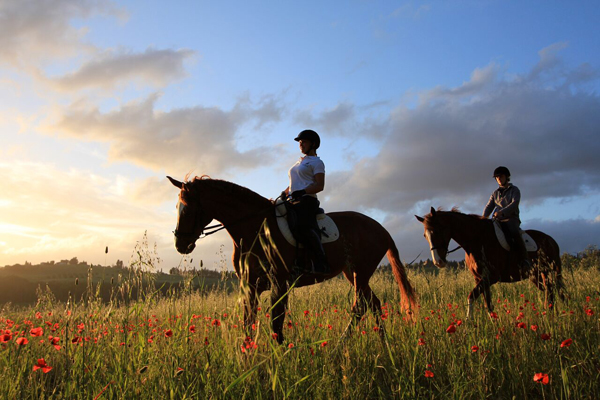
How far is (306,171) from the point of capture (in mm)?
6539

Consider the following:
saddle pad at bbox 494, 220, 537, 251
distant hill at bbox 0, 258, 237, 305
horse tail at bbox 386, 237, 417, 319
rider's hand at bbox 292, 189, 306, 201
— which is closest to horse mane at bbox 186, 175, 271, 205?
rider's hand at bbox 292, 189, 306, 201

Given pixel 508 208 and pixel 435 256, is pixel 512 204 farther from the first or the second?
pixel 435 256

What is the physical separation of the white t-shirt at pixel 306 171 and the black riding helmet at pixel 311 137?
17.0 inches

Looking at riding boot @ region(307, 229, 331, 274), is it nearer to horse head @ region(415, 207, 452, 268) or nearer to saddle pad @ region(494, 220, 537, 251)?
horse head @ region(415, 207, 452, 268)

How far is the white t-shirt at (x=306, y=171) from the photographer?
6480 mm

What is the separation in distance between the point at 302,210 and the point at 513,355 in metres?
3.36

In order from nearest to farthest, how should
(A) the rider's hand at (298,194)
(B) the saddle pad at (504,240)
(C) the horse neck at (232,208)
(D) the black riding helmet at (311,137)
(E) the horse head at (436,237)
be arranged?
(C) the horse neck at (232,208) → (A) the rider's hand at (298,194) → (D) the black riding helmet at (311,137) → (E) the horse head at (436,237) → (B) the saddle pad at (504,240)

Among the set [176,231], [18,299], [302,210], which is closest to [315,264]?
[302,210]

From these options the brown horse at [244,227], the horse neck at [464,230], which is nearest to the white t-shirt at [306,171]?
the brown horse at [244,227]

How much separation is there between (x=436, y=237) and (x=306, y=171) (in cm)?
384

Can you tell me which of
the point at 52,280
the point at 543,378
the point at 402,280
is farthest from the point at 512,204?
the point at 52,280

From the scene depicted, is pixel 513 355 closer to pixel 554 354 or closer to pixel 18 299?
pixel 554 354

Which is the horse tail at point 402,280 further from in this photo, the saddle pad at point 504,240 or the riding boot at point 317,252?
the saddle pad at point 504,240

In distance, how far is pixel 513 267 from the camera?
368 inches
